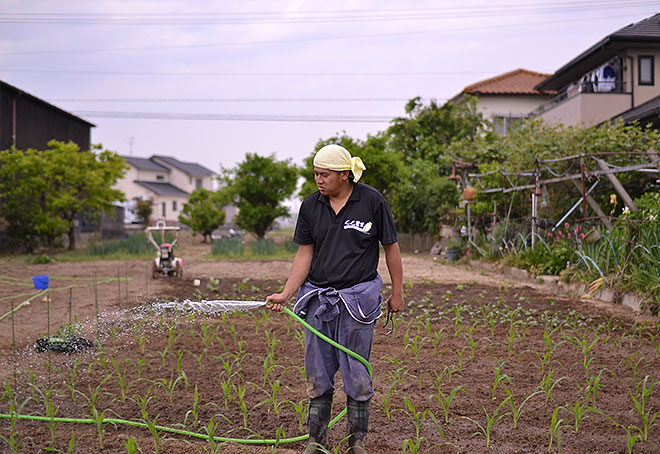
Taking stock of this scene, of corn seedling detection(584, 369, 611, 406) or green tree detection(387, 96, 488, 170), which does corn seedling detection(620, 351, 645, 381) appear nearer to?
corn seedling detection(584, 369, 611, 406)

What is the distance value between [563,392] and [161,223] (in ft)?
29.4

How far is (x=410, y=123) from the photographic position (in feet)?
77.9

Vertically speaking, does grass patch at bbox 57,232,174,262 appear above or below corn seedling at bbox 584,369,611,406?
above

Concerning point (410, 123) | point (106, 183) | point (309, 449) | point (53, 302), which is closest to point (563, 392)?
point (309, 449)

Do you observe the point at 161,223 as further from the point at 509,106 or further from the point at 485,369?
the point at 509,106

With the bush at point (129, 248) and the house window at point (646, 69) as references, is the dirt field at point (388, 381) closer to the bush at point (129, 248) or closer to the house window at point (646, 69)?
the bush at point (129, 248)

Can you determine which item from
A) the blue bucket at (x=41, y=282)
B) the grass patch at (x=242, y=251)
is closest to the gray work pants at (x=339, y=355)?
the blue bucket at (x=41, y=282)

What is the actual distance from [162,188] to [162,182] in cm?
225

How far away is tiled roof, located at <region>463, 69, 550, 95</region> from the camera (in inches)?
1070

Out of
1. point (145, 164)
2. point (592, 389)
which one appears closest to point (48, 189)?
point (592, 389)

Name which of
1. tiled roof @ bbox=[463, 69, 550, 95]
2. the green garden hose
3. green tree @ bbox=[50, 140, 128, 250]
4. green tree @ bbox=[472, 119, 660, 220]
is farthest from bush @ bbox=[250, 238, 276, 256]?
tiled roof @ bbox=[463, 69, 550, 95]

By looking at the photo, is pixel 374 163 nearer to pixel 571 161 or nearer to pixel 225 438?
pixel 571 161

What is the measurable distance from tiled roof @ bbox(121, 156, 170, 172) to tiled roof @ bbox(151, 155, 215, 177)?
0.79 metres

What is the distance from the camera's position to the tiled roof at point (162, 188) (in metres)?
40.1
